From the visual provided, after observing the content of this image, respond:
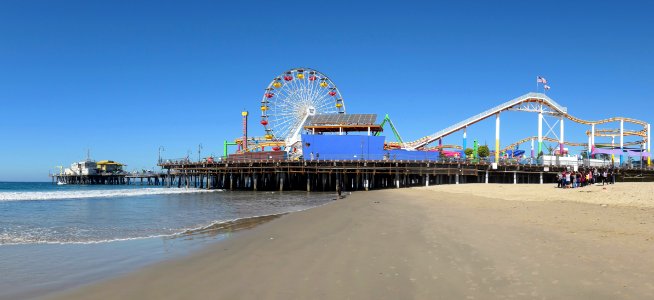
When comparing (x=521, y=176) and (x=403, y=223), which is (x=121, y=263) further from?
(x=521, y=176)

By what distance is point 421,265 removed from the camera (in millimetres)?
6094

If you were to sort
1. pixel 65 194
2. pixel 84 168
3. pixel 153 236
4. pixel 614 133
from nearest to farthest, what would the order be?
pixel 153 236 < pixel 65 194 < pixel 614 133 < pixel 84 168

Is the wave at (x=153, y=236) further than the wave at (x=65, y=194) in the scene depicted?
No

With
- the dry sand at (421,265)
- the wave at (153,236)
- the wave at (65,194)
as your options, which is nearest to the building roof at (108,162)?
the wave at (65,194)

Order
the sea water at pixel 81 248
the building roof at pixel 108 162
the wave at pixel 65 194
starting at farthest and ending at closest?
the building roof at pixel 108 162
the wave at pixel 65 194
the sea water at pixel 81 248

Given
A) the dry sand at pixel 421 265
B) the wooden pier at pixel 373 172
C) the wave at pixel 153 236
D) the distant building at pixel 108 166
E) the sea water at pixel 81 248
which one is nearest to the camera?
the dry sand at pixel 421 265

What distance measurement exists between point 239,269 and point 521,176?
153 feet

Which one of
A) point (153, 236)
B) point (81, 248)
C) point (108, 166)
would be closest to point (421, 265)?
point (81, 248)

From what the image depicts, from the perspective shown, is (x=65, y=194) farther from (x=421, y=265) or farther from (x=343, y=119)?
(x=421, y=265)

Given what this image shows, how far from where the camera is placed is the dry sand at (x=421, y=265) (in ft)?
15.8

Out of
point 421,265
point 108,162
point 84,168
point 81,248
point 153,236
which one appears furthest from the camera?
point 108,162

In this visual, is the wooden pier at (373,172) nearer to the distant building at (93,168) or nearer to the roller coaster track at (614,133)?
the roller coaster track at (614,133)

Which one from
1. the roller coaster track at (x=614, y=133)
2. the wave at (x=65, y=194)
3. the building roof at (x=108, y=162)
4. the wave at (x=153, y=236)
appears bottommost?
the wave at (x=65, y=194)

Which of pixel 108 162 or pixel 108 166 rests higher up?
pixel 108 162
